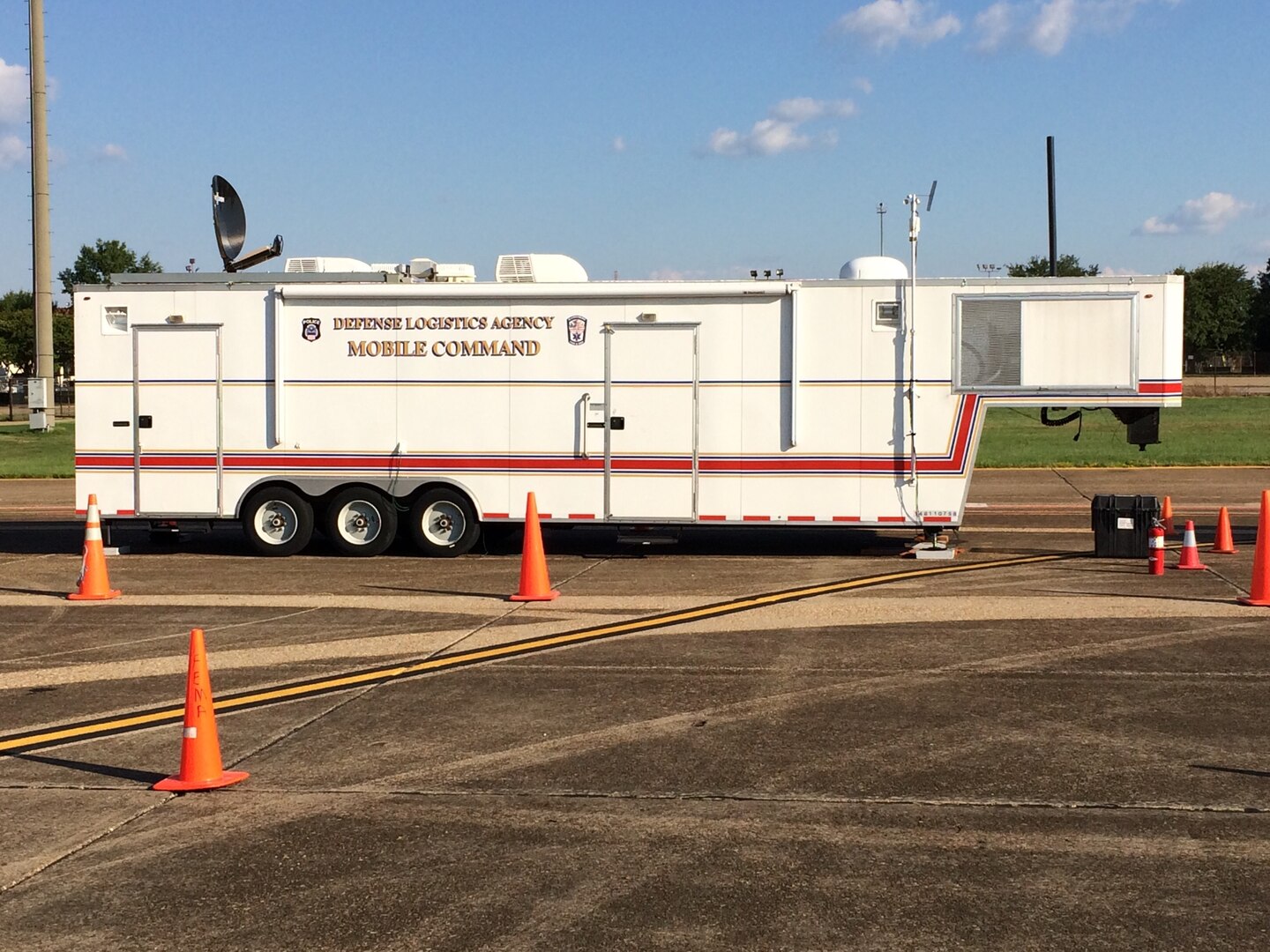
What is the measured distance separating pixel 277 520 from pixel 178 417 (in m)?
1.71

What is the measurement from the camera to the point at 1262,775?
730 centimetres

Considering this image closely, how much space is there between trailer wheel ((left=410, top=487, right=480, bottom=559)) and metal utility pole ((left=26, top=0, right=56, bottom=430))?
101ft

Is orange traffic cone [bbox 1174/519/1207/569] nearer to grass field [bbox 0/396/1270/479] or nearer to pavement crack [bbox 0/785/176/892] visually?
grass field [bbox 0/396/1270/479]

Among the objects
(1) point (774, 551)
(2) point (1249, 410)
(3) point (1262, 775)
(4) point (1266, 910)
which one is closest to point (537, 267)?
(1) point (774, 551)

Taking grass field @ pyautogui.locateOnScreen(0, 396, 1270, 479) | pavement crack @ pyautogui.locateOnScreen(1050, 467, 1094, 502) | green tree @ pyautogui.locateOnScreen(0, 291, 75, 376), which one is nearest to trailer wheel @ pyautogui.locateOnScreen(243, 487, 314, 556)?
pavement crack @ pyautogui.locateOnScreen(1050, 467, 1094, 502)

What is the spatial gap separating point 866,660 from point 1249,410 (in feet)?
147

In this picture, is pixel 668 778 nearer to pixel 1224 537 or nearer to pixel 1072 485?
pixel 1224 537

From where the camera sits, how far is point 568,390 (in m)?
Answer: 16.6

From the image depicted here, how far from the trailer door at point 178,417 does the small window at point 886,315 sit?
7795 millimetres

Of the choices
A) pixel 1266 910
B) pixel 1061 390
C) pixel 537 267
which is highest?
pixel 537 267

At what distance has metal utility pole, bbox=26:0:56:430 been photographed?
42031mm

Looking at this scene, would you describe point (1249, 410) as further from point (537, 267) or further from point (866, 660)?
point (866, 660)

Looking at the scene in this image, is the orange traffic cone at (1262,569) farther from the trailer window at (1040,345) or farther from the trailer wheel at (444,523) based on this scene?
the trailer wheel at (444,523)

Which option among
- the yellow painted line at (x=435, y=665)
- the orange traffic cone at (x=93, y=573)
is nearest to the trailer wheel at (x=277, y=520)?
the orange traffic cone at (x=93, y=573)
